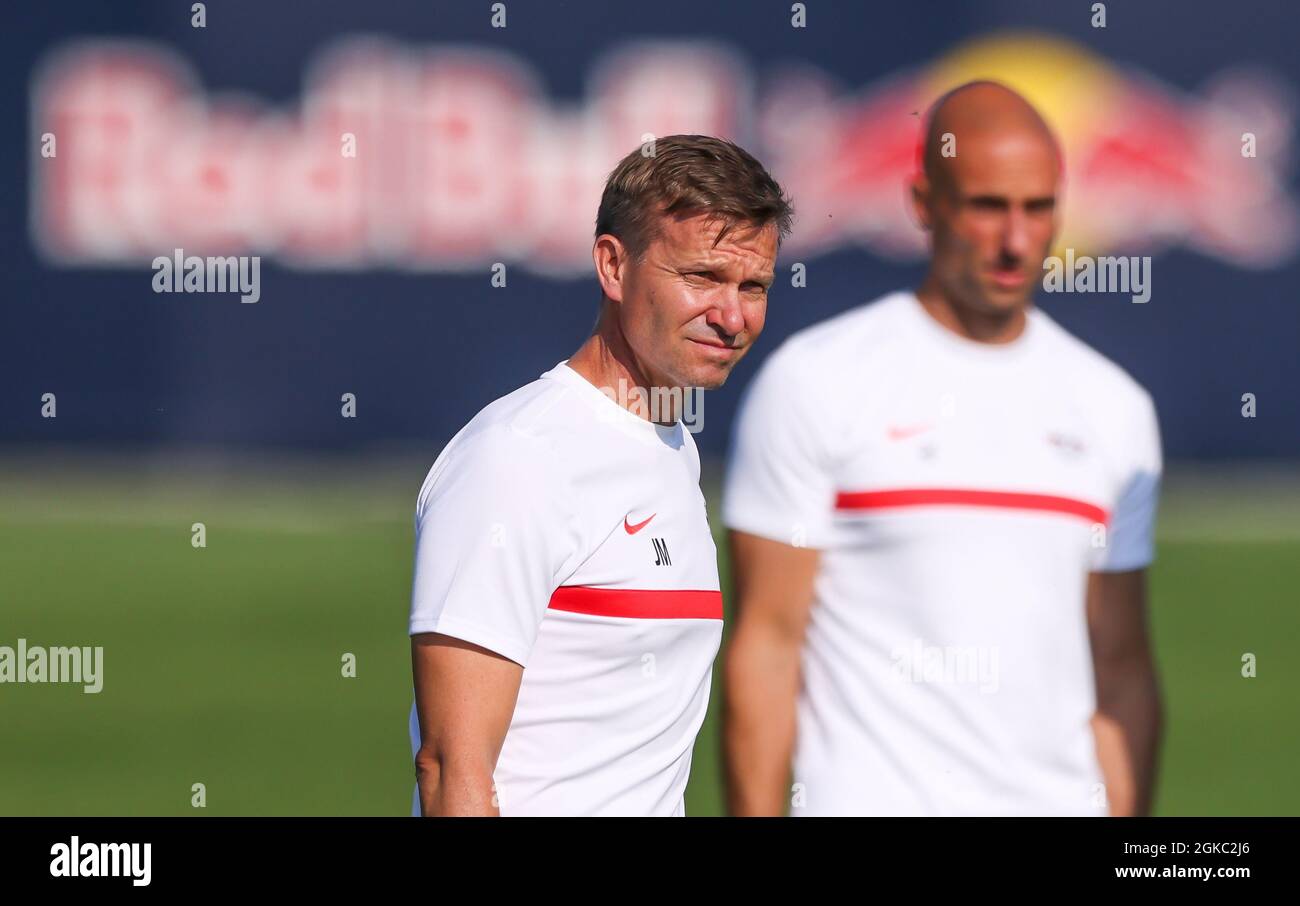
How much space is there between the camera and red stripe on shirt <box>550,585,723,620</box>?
2844 mm

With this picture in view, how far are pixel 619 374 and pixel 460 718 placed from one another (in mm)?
760

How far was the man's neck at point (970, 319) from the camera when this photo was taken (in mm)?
4172

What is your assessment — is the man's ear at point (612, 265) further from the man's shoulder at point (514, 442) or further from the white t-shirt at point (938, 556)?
the white t-shirt at point (938, 556)

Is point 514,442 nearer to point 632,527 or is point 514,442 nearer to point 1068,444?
point 632,527

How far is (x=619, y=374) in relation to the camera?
10.1ft

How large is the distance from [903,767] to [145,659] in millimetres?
7338

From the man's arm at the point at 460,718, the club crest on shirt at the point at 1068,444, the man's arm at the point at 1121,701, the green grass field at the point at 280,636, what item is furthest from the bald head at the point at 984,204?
the green grass field at the point at 280,636

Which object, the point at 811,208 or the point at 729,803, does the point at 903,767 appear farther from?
the point at 811,208

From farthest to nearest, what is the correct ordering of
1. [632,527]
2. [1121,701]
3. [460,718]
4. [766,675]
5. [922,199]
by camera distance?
[922,199], [1121,701], [766,675], [632,527], [460,718]

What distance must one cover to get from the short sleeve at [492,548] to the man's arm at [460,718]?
0.11 ft

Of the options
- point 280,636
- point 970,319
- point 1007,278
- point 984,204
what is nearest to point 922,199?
point 984,204

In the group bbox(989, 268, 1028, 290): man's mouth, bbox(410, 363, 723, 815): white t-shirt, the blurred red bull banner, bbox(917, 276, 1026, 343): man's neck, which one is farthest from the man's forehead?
the blurred red bull banner

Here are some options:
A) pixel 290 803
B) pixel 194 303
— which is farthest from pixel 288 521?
pixel 290 803

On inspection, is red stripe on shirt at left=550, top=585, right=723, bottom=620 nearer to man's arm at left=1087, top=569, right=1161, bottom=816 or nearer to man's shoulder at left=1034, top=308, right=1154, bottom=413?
man's arm at left=1087, top=569, right=1161, bottom=816
